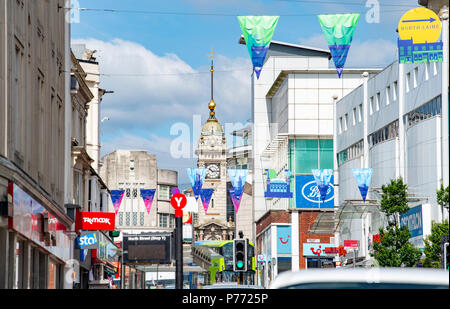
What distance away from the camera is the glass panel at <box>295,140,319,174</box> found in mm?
93188

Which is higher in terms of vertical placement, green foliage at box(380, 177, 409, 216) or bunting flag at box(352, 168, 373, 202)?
bunting flag at box(352, 168, 373, 202)

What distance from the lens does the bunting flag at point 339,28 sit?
2992cm

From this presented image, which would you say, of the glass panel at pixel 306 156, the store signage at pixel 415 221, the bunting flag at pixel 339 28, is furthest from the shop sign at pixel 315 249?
the bunting flag at pixel 339 28

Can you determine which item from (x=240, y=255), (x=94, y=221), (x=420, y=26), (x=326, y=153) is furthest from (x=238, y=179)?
(x=240, y=255)

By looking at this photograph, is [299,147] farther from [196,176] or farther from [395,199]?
[395,199]

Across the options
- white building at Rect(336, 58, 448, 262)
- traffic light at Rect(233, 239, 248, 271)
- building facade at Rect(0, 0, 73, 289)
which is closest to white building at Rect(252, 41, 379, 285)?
white building at Rect(336, 58, 448, 262)

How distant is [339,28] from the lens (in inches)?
1195

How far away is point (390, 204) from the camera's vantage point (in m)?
47.5

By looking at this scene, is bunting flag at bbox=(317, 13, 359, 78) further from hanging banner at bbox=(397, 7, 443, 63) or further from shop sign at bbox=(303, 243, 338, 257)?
shop sign at bbox=(303, 243, 338, 257)

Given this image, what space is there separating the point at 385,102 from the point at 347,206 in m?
7.37

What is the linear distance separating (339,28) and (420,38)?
16020 mm

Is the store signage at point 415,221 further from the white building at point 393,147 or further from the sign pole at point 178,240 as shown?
the sign pole at point 178,240

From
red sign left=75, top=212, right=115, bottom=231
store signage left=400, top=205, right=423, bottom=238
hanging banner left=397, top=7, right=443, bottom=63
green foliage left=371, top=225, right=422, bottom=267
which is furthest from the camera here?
store signage left=400, top=205, right=423, bottom=238
